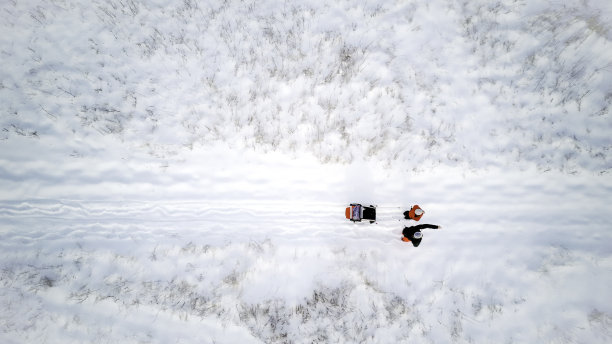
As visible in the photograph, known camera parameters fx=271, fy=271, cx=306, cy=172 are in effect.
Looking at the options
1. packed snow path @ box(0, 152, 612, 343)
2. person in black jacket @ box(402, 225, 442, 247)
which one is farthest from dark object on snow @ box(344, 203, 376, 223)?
person in black jacket @ box(402, 225, 442, 247)

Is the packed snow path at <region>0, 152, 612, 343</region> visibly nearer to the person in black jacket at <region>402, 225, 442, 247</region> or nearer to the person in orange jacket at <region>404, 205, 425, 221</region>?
the person in orange jacket at <region>404, 205, 425, 221</region>

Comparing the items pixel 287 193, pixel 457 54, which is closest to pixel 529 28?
pixel 457 54

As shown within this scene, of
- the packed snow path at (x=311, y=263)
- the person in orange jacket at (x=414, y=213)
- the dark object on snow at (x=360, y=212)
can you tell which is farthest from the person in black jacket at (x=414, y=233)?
the dark object on snow at (x=360, y=212)

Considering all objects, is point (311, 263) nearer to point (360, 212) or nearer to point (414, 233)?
point (360, 212)

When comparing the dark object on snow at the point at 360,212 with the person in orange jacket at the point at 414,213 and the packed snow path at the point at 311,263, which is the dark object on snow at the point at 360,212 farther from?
the person in orange jacket at the point at 414,213

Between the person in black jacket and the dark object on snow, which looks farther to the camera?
the dark object on snow

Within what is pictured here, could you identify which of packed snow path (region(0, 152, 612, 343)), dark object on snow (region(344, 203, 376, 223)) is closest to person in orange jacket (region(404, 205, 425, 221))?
packed snow path (region(0, 152, 612, 343))

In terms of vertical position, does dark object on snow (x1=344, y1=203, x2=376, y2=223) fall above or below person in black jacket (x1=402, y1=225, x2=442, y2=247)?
above
